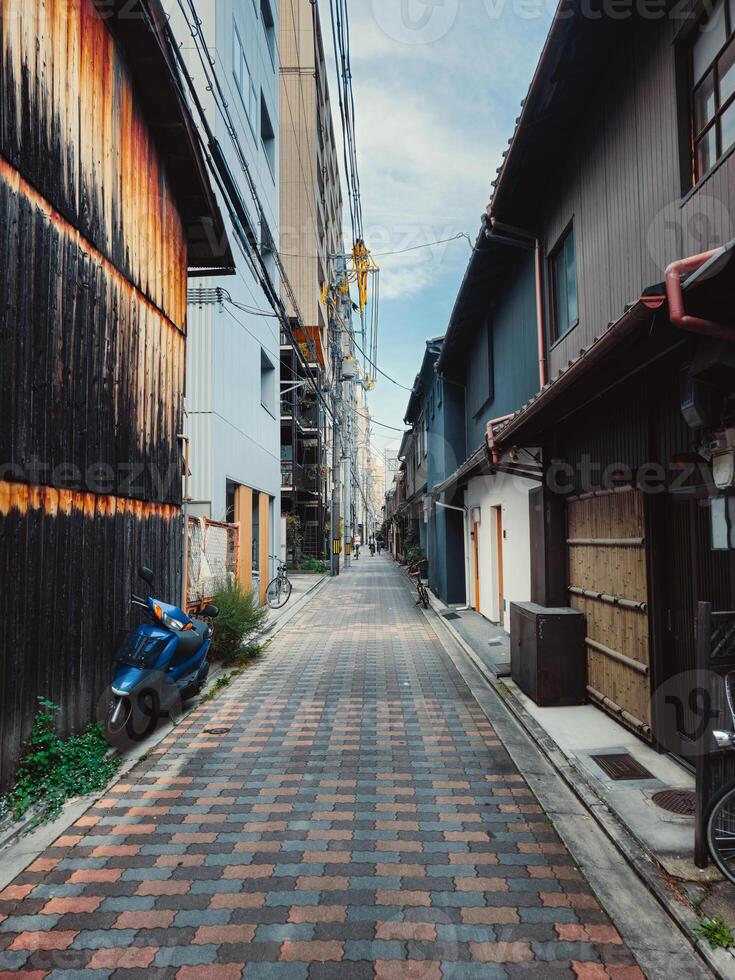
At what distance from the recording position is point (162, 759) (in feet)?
18.0

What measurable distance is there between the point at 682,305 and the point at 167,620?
16.5ft

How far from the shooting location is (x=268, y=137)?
54.7ft

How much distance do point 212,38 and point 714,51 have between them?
9.38 m

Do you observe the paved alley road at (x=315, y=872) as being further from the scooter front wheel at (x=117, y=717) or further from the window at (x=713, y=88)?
the window at (x=713, y=88)

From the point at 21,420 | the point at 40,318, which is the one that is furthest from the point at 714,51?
the point at 21,420

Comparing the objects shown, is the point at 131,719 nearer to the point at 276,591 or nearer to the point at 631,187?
the point at 631,187

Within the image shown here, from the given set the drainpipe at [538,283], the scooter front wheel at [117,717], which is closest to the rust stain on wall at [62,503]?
the scooter front wheel at [117,717]

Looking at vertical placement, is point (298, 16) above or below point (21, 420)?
above

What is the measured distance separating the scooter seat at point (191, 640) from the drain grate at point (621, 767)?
381cm

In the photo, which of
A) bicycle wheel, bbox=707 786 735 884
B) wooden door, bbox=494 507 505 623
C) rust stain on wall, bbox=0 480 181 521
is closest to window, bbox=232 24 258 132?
wooden door, bbox=494 507 505 623

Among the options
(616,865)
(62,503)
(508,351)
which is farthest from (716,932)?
(508,351)

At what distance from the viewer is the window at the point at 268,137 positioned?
16.0m

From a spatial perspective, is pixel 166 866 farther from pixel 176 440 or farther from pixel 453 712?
pixel 176 440

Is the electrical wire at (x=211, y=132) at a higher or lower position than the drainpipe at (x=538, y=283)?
higher
